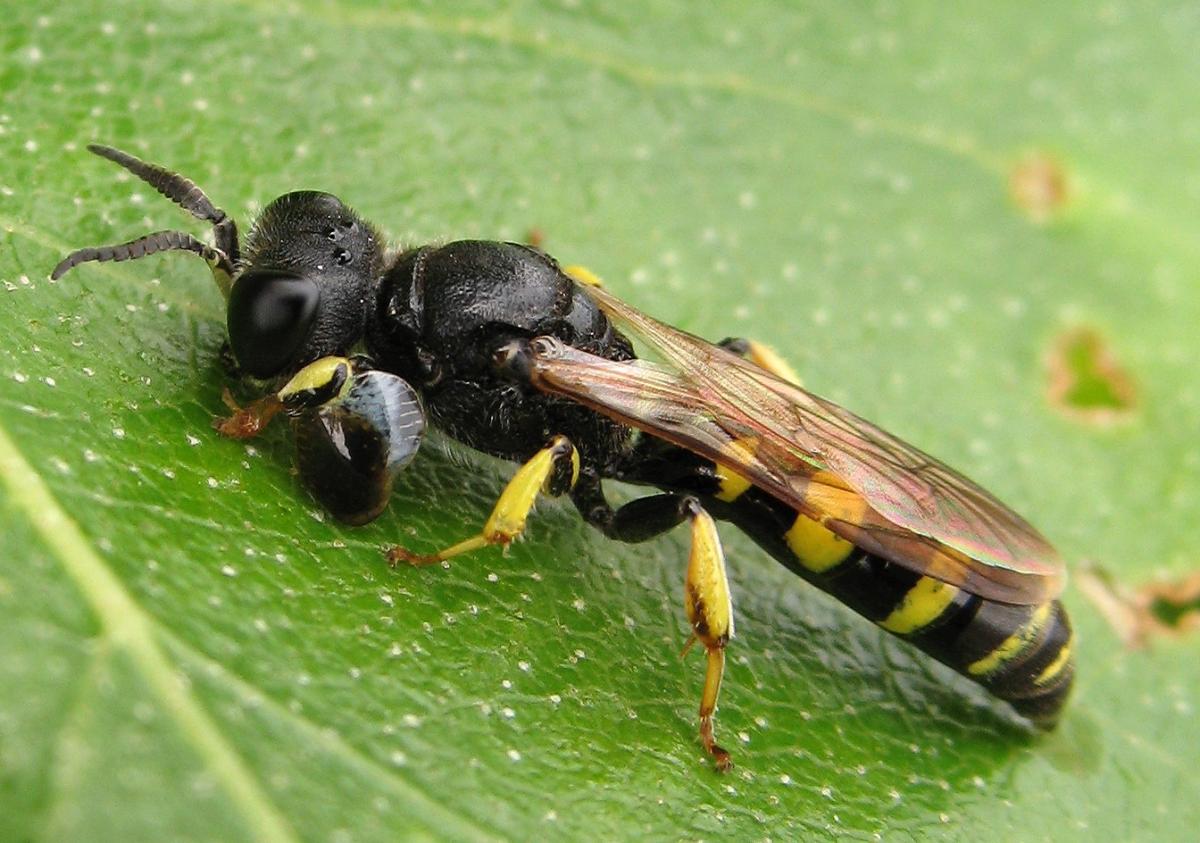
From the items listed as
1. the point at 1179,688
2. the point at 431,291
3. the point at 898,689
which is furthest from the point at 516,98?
the point at 1179,688

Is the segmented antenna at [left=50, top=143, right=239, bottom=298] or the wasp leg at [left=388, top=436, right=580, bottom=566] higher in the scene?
the segmented antenna at [left=50, top=143, right=239, bottom=298]

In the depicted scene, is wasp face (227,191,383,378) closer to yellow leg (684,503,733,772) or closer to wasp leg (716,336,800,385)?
yellow leg (684,503,733,772)

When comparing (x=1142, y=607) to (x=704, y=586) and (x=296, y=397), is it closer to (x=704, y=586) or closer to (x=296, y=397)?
(x=704, y=586)

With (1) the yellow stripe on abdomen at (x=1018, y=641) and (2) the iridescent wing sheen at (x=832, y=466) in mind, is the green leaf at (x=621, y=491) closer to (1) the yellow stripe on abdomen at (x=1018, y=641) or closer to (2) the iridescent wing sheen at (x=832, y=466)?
(1) the yellow stripe on abdomen at (x=1018, y=641)

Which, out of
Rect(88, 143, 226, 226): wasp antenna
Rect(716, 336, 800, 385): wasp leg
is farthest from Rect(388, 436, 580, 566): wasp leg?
Rect(88, 143, 226, 226): wasp antenna

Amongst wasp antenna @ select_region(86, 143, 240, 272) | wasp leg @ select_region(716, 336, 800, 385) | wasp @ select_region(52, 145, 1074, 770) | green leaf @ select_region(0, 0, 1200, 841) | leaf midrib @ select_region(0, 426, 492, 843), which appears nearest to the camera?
leaf midrib @ select_region(0, 426, 492, 843)

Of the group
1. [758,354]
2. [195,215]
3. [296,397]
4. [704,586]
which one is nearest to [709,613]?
[704,586]

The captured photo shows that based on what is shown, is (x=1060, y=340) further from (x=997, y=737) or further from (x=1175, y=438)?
(x=997, y=737)
